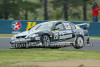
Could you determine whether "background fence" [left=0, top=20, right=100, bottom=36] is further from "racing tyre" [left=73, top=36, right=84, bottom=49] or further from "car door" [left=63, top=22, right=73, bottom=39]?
"car door" [left=63, top=22, right=73, bottom=39]

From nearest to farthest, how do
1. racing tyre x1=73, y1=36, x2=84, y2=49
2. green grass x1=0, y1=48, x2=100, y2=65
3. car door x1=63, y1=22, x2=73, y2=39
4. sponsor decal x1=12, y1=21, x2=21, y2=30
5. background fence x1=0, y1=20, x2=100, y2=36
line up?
green grass x1=0, y1=48, x2=100, y2=65 → car door x1=63, y1=22, x2=73, y2=39 → racing tyre x1=73, y1=36, x2=84, y2=49 → background fence x1=0, y1=20, x2=100, y2=36 → sponsor decal x1=12, y1=21, x2=21, y2=30

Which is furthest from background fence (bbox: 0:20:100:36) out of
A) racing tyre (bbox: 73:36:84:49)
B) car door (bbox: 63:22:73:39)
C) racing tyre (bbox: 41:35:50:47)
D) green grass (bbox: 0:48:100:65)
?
green grass (bbox: 0:48:100:65)

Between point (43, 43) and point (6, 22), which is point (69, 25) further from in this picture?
point (6, 22)

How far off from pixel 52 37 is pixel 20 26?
10.4m

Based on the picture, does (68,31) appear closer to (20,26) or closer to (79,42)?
(79,42)

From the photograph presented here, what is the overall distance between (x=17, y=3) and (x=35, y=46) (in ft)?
71.2

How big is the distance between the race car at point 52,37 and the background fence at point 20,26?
28.3 feet

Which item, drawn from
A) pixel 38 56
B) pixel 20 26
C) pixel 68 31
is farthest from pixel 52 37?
pixel 20 26

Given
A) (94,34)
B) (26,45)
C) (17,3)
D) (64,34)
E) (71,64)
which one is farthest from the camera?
(17,3)

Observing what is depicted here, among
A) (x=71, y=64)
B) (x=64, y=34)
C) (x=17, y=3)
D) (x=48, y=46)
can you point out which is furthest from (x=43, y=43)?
(x=17, y=3)

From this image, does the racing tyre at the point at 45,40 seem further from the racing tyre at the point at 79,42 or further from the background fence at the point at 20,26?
the background fence at the point at 20,26

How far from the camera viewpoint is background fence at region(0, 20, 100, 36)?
23.7 metres

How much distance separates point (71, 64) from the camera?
8.99 meters

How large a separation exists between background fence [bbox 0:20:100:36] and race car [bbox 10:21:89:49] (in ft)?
28.3
